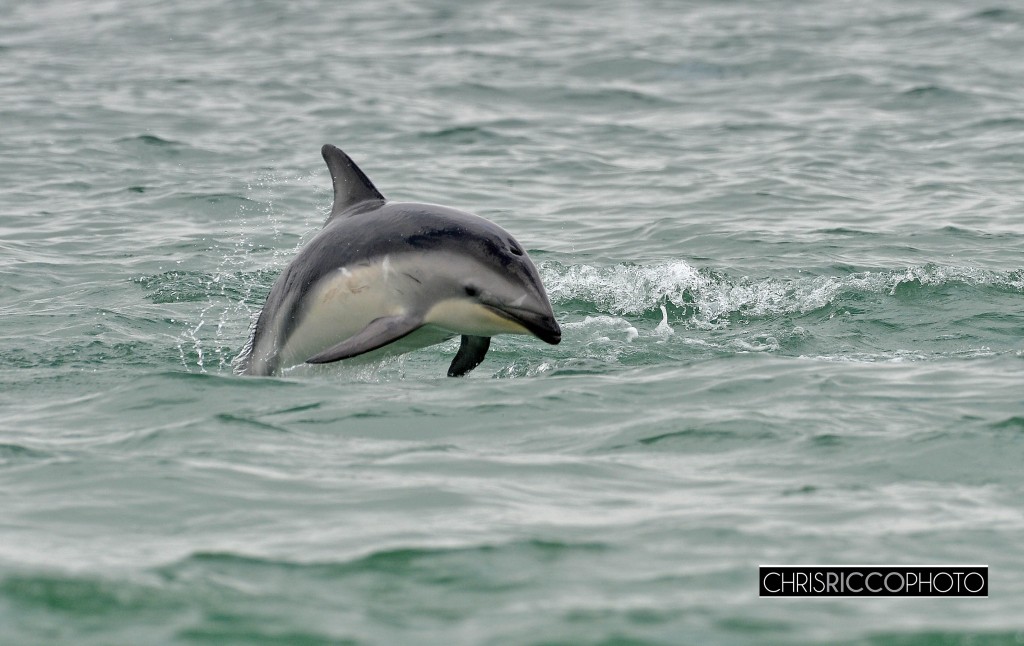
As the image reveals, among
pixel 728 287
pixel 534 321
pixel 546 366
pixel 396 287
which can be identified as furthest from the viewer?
pixel 728 287

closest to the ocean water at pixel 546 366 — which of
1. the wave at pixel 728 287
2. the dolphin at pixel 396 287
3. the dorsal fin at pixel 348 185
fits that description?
the wave at pixel 728 287

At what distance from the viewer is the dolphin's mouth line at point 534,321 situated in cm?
729

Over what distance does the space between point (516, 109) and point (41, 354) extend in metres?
11.9

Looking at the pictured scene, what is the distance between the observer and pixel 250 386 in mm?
Answer: 7727

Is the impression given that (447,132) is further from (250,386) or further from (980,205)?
(250,386)

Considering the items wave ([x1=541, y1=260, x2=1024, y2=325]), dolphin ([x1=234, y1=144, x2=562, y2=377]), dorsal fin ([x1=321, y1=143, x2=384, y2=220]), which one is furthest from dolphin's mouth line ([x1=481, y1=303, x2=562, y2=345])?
wave ([x1=541, y1=260, x2=1024, y2=325])

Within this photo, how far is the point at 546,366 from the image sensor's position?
8797mm

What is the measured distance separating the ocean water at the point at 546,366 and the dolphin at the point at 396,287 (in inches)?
11.4

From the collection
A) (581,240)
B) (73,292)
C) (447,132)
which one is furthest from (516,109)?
(73,292)

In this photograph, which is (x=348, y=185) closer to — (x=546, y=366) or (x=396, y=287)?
(x=396, y=287)

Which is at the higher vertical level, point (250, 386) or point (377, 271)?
point (377, 271)

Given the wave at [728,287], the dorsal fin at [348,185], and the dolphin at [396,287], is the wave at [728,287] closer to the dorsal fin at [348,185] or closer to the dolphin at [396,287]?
the dorsal fin at [348,185]

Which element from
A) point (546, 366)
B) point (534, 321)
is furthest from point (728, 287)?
point (534, 321)

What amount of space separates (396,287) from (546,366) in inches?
58.1
